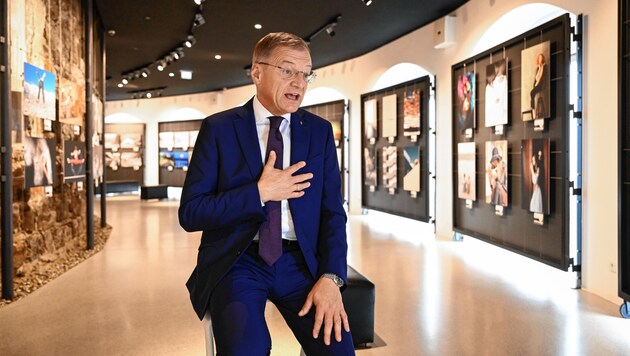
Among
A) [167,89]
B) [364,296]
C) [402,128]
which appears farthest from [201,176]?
[167,89]

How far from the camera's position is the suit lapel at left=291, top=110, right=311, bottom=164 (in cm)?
191

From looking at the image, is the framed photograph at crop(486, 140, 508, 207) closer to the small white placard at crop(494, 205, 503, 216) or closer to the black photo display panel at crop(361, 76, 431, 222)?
the small white placard at crop(494, 205, 503, 216)

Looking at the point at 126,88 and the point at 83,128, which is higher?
the point at 126,88

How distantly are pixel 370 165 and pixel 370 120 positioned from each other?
953 millimetres

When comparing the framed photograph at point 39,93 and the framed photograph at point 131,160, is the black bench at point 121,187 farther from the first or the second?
the framed photograph at point 39,93

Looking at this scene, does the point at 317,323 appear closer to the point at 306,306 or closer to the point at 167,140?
the point at 306,306

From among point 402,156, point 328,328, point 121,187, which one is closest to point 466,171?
point 402,156

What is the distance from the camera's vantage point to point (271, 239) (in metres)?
1.81

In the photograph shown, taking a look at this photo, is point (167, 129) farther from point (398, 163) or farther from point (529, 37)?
point (529, 37)

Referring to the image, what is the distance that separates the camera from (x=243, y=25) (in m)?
9.80

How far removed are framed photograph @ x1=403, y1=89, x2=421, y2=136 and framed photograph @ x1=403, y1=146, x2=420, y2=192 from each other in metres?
0.30

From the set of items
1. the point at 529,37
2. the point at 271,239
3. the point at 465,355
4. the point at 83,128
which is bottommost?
the point at 465,355

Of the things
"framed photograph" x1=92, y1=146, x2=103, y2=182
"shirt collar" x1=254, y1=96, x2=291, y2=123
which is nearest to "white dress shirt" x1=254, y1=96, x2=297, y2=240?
"shirt collar" x1=254, y1=96, x2=291, y2=123

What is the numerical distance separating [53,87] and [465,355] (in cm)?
518
